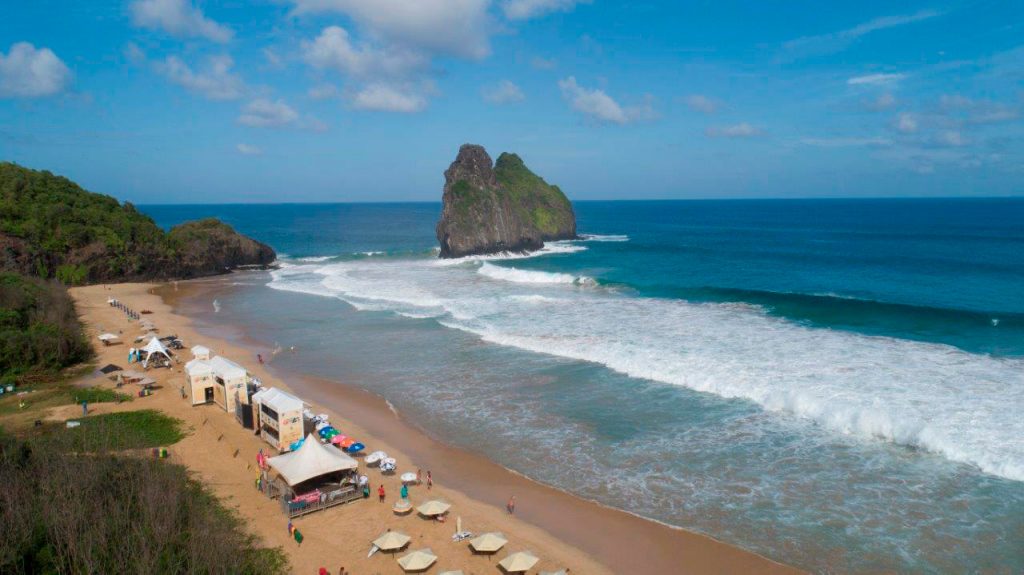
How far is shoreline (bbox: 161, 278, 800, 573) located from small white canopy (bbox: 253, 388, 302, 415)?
10.4 ft

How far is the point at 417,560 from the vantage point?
15.5m

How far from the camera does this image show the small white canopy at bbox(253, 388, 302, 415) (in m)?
22.8

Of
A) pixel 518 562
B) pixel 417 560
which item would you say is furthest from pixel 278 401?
pixel 518 562

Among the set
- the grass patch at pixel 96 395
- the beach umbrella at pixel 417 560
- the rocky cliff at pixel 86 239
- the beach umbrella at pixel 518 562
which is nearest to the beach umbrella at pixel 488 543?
the beach umbrella at pixel 518 562

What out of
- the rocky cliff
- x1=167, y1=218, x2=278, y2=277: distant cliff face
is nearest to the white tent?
the rocky cliff

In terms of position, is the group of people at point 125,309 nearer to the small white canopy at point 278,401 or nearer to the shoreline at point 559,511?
the shoreline at point 559,511

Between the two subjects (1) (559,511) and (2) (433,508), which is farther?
(1) (559,511)

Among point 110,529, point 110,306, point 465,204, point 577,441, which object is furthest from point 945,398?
point 465,204

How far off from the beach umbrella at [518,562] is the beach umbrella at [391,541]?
2.89 metres

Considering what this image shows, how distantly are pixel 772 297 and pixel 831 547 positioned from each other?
36.6 meters

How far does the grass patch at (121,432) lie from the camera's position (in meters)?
20.3

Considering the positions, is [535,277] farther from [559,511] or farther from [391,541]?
[391,541]

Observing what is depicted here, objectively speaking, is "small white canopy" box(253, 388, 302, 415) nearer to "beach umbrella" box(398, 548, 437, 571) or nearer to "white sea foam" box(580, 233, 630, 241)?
"beach umbrella" box(398, 548, 437, 571)

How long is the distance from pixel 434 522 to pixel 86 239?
2602 inches
